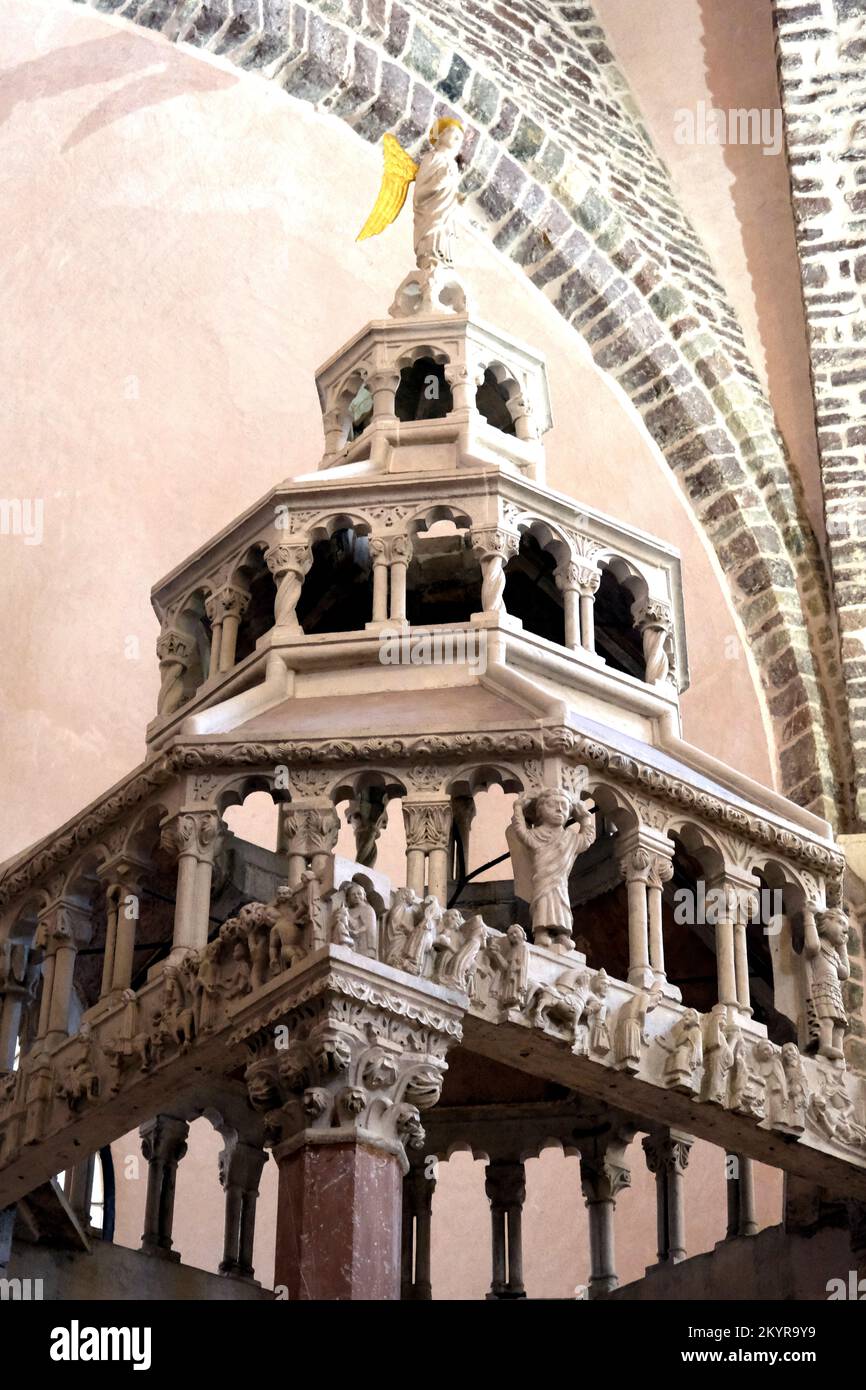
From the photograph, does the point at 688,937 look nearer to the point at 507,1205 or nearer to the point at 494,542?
the point at 507,1205

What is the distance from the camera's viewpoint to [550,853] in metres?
8.55

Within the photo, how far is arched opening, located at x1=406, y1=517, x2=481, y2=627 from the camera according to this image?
33.7ft

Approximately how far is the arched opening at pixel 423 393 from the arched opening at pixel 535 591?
84 cm

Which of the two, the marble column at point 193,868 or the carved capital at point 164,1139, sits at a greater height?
the marble column at point 193,868

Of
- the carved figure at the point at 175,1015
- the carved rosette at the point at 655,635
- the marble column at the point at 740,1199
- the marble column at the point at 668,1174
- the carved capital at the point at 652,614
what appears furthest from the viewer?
the marble column at the point at 668,1174

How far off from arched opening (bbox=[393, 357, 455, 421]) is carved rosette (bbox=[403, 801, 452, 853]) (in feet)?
9.00

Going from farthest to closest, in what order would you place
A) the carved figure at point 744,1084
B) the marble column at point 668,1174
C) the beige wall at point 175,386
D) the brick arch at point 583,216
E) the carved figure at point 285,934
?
the brick arch at point 583,216, the beige wall at point 175,386, the marble column at point 668,1174, the carved figure at point 744,1084, the carved figure at point 285,934

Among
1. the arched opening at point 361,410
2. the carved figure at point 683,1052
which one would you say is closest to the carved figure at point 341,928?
the carved figure at point 683,1052

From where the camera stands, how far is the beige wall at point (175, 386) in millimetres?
13242

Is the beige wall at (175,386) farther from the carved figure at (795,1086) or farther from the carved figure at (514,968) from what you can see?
the carved figure at (514,968)

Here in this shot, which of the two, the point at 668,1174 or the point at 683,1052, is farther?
the point at 668,1174

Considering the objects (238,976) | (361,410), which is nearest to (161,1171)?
(238,976)

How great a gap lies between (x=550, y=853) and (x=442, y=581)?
2102 mm
